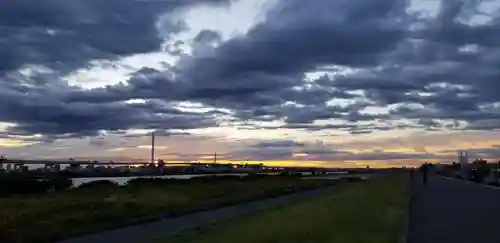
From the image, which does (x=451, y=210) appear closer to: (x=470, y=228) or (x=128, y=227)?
(x=470, y=228)

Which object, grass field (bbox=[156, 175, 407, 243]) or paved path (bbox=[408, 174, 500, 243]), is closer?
paved path (bbox=[408, 174, 500, 243])

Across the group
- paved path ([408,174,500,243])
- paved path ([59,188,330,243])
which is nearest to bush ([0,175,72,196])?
paved path ([59,188,330,243])

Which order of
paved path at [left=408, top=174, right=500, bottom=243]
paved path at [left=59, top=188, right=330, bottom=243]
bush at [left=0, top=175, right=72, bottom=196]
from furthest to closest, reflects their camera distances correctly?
1. bush at [left=0, top=175, right=72, bottom=196]
2. paved path at [left=59, top=188, right=330, bottom=243]
3. paved path at [left=408, top=174, right=500, bottom=243]

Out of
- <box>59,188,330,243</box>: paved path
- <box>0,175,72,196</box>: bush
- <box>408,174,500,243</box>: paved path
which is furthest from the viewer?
<box>0,175,72,196</box>: bush

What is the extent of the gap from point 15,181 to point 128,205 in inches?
1365

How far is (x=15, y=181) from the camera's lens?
2653 inches

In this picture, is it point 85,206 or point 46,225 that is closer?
point 46,225

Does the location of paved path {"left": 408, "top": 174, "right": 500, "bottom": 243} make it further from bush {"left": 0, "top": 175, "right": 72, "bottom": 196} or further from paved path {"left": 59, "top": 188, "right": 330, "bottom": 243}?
bush {"left": 0, "top": 175, "right": 72, "bottom": 196}

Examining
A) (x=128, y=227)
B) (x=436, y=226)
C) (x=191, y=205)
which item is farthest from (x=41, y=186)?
(x=436, y=226)

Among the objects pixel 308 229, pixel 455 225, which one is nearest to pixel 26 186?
pixel 308 229

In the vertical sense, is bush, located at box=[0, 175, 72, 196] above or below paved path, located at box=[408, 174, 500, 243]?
above

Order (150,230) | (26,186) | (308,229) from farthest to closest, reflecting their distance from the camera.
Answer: (26,186) < (150,230) < (308,229)

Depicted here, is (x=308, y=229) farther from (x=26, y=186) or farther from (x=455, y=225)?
(x=26, y=186)

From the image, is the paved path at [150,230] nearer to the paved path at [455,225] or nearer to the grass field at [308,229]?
the grass field at [308,229]
